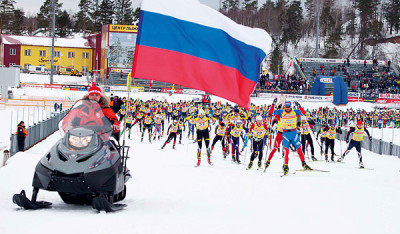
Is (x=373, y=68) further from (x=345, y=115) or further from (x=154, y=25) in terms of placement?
(x=154, y=25)

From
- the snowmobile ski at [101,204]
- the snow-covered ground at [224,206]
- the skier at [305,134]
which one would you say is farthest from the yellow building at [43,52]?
the snowmobile ski at [101,204]

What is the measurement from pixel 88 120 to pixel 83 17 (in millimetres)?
111249

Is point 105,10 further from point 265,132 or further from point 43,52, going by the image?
point 265,132

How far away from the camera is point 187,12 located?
8875mm

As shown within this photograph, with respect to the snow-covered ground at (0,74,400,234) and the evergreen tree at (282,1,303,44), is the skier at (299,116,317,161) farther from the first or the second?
the evergreen tree at (282,1,303,44)

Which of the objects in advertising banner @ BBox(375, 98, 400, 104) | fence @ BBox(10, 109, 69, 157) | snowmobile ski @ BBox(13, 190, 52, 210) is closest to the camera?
snowmobile ski @ BBox(13, 190, 52, 210)

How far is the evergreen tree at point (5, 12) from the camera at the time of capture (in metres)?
102

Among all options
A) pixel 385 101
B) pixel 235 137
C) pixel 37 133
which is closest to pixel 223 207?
pixel 235 137

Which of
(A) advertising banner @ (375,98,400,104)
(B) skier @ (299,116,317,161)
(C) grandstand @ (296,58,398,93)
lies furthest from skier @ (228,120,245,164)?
(C) grandstand @ (296,58,398,93)

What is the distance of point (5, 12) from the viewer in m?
103

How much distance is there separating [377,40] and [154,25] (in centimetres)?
9849

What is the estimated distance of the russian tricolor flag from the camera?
8.39 m

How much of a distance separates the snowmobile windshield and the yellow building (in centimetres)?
7679

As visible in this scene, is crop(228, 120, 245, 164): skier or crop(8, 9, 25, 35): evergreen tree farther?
crop(8, 9, 25, 35): evergreen tree
